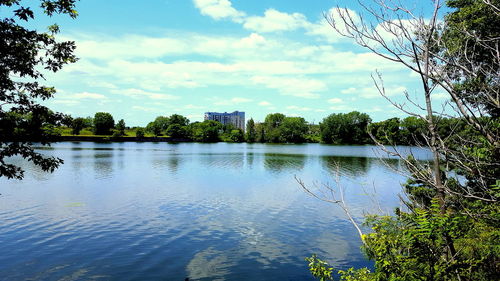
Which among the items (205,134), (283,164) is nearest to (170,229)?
(283,164)

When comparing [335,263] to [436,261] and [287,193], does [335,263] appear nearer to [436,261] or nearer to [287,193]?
[436,261]

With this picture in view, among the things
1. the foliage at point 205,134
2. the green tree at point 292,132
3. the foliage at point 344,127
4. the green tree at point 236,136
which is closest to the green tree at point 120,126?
the foliage at point 205,134

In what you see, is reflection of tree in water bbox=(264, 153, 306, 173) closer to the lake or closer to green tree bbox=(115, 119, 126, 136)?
the lake

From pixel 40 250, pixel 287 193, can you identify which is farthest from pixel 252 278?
pixel 287 193

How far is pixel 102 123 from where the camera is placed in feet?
575

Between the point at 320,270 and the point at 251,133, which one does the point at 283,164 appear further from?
the point at 251,133

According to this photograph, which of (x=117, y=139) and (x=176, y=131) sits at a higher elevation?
(x=176, y=131)

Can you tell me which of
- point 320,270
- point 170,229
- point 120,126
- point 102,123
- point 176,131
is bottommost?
point 170,229

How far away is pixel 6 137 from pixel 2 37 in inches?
106

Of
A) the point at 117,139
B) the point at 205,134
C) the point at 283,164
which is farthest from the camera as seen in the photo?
the point at 205,134

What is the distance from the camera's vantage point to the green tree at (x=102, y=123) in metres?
175

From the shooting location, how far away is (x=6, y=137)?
9.10m

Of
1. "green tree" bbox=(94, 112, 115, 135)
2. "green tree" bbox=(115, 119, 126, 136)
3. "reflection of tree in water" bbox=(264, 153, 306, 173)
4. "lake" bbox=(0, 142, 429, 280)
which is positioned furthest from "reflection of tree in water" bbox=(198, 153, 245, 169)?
"green tree" bbox=(94, 112, 115, 135)

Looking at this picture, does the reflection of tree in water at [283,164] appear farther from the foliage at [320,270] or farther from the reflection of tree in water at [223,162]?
the foliage at [320,270]
